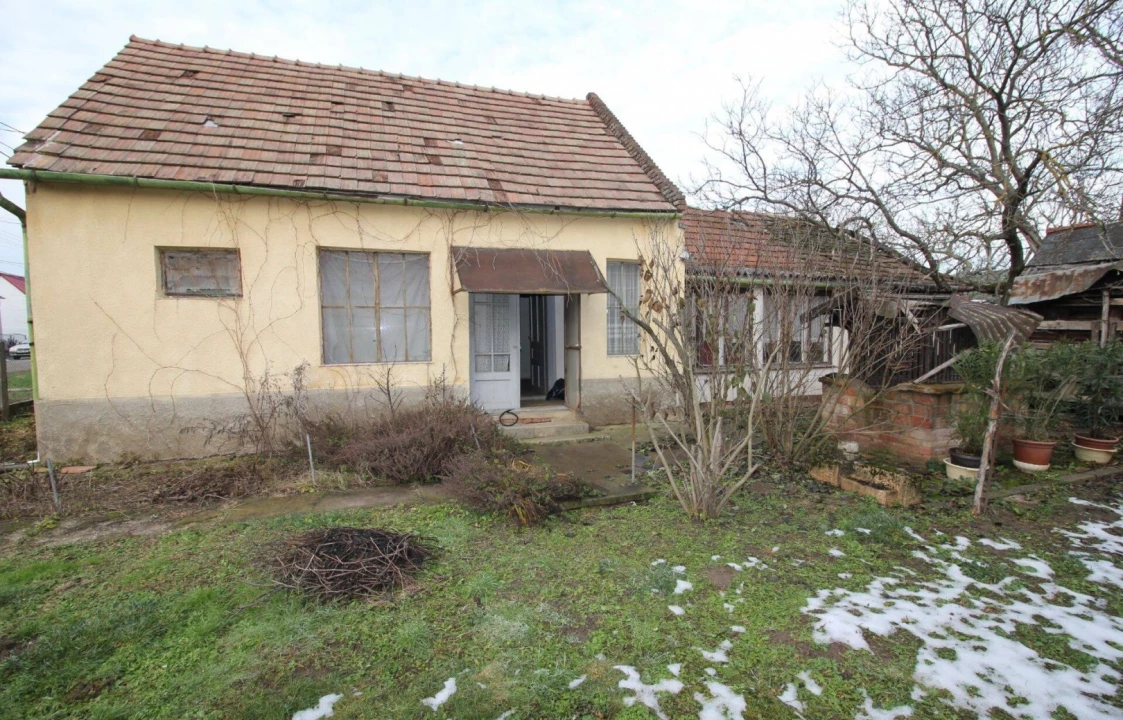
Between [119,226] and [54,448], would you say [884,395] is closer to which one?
[119,226]

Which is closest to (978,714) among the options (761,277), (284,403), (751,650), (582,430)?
(751,650)

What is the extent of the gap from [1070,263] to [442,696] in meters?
16.2

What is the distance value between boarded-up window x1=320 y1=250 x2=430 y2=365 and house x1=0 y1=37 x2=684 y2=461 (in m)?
0.02

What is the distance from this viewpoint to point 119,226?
611 centimetres

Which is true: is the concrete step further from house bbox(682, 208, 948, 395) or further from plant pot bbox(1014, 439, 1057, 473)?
plant pot bbox(1014, 439, 1057, 473)

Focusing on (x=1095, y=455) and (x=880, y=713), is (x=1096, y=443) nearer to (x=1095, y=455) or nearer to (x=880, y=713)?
(x=1095, y=455)

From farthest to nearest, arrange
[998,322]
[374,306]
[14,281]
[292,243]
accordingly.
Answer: [14,281], [374,306], [292,243], [998,322]

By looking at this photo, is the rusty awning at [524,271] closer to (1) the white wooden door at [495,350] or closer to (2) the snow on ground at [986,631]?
(1) the white wooden door at [495,350]

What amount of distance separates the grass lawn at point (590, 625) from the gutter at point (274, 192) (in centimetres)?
412

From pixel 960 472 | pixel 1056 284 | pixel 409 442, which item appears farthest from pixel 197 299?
pixel 1056 284

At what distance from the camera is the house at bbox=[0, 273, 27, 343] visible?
112 ft

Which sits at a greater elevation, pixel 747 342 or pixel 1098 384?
pixel 747 342

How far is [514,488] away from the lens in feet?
14.5

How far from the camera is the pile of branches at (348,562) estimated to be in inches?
129
